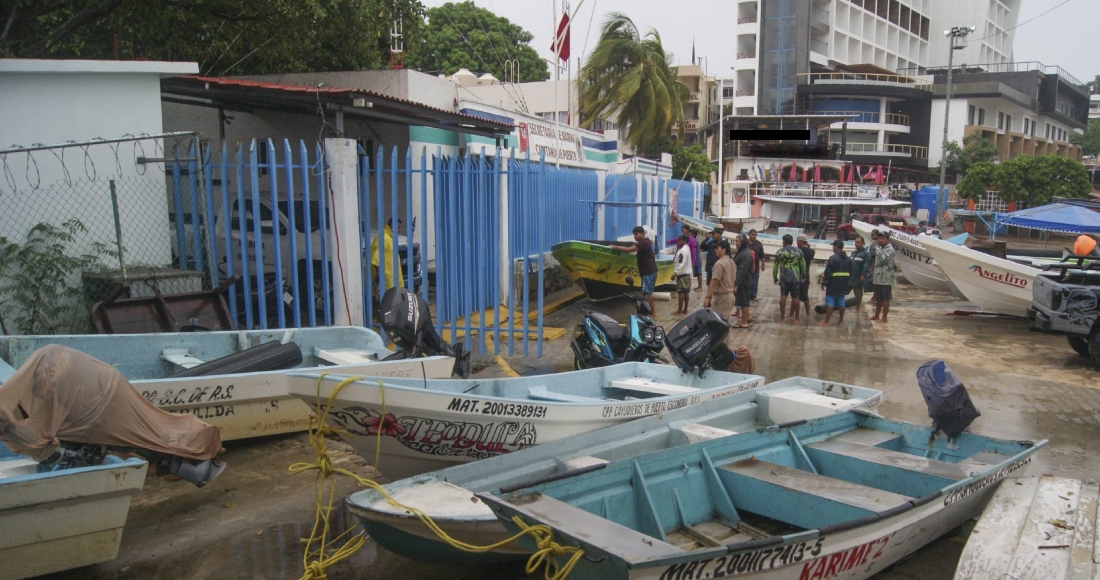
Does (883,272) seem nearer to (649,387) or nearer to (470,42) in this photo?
(649,387)

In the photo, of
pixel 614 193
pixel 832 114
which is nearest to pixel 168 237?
pixel 614 193

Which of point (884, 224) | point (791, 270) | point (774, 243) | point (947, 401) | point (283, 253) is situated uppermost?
point (283, 253)

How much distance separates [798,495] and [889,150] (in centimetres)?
5926

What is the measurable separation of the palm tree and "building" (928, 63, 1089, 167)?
106 ft

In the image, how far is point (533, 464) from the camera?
505 cm

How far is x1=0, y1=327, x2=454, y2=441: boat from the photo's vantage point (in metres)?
5.88

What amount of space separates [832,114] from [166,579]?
5834 centimetres

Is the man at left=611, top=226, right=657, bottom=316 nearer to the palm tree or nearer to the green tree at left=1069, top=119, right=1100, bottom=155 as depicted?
the palm tree

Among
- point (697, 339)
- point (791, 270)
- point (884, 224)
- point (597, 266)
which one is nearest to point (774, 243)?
point (884, 224)

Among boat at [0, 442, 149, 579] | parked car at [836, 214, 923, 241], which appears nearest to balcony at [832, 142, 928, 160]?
parked car at [836, 214, 923, 241]

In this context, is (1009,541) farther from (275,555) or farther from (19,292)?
(19,292)

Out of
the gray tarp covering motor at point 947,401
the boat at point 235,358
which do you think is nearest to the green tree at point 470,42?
the boat at point 235,358

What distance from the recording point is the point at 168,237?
8805 mm

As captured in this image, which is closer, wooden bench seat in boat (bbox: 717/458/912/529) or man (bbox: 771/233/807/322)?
wooden bench seat in boat (bbox: 717/458/912/529)
